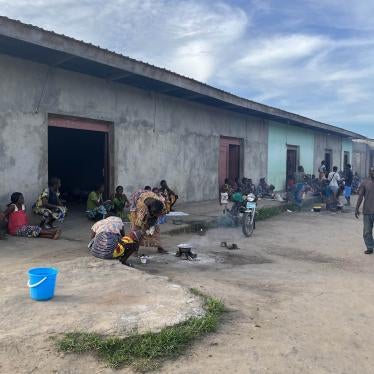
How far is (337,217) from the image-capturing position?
43.4ft

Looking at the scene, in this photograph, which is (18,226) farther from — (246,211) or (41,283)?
(246,211)

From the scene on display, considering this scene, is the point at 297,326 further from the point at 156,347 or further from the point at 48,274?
the point at 48,274

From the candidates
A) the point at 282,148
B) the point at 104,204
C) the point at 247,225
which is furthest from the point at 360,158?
the point at 104,204

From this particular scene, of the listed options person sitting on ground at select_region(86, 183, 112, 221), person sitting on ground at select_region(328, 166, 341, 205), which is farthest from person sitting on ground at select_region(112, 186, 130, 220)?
person sitting on ground at select_region(328, 166, 341, 205)

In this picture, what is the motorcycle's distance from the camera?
9047 millimetres

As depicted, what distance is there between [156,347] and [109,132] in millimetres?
7393

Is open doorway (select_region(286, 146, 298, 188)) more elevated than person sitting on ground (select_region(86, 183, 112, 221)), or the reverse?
open doorway (select_region(286, 146, 298, 188))

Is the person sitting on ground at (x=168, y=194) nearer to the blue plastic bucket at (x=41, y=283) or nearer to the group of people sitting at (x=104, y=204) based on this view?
the group of people sitting at (x=104, y=204)

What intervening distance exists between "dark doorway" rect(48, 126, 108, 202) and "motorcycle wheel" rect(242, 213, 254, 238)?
18.3ft

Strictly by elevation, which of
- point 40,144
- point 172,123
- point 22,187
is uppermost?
point 172,123

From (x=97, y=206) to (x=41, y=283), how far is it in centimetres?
523

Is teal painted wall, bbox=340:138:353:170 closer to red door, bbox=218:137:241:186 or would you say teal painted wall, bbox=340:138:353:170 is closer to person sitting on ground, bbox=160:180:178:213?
red door, bbox=218:137:241:186

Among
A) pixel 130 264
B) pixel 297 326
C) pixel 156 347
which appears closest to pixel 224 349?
pixel 156 347

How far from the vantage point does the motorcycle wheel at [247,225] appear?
9008 mm
